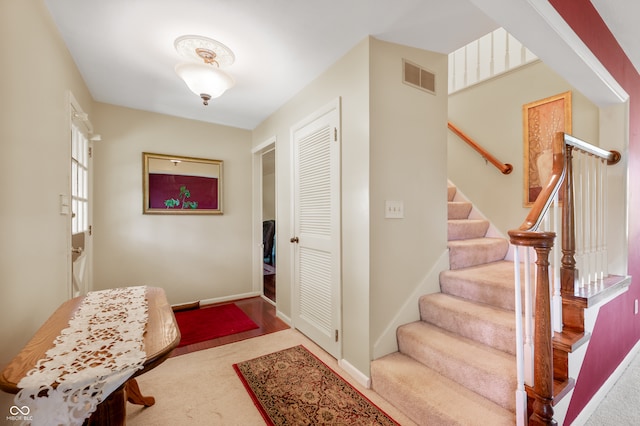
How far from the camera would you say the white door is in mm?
2221

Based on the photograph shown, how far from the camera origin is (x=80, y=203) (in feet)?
8.32

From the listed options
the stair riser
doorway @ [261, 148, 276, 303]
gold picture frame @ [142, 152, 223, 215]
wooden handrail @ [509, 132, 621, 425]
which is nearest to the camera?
wooden handrail @ [509, 132, 621, 425]

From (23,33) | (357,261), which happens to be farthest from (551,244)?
(23,33)

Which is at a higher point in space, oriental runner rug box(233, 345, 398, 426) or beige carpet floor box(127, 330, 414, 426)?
oriental runner rug box(233, 345, 398, 426)

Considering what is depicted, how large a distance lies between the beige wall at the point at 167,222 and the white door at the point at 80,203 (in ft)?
0.73

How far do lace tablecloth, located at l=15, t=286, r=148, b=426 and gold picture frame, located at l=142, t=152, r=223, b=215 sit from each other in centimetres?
225

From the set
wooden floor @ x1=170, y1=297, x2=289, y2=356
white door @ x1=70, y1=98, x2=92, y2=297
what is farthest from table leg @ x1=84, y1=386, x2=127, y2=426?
white door @ x1=70, y1=98, x2=92, y2=297

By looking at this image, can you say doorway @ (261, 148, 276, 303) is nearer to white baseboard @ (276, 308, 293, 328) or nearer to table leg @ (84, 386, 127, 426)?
white baseboard @ (276, 308, 293, 328)

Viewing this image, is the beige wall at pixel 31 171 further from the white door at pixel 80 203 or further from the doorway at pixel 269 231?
the doorway at pixel 269 231

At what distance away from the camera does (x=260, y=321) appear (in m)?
3.08

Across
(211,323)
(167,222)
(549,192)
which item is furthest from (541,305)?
(167,222)

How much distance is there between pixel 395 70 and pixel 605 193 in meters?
1.92

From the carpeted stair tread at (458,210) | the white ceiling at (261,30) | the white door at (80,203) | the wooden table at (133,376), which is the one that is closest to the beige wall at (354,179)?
the white ceiling at (261,30)

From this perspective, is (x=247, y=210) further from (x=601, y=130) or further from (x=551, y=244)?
(x=601, y=130)
